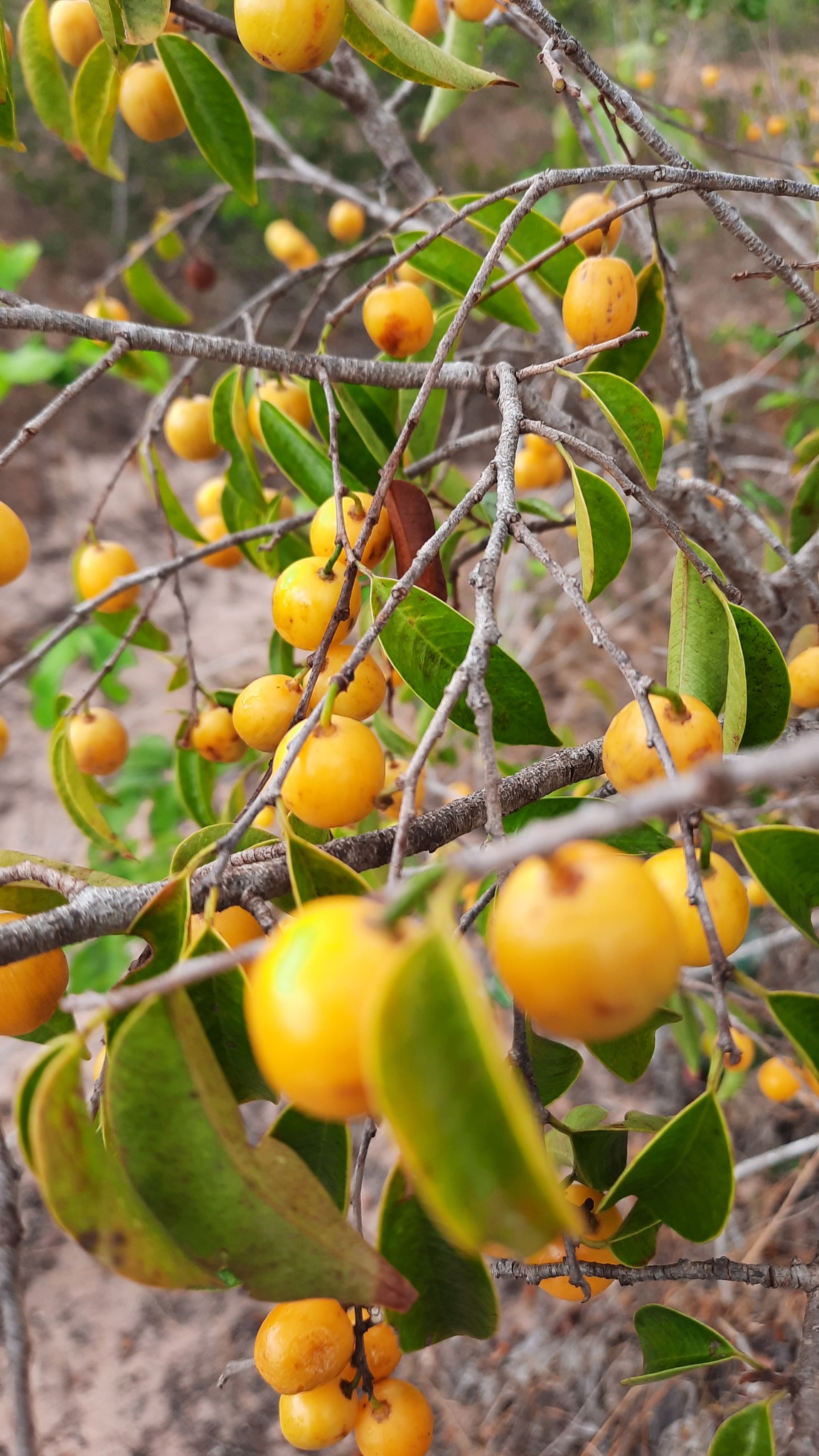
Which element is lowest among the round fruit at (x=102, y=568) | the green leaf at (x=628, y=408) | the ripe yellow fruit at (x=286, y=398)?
the green leaf at (x=628, y=408)

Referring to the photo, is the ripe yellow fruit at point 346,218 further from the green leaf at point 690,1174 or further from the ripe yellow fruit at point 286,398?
the green leaf at point 690,1174

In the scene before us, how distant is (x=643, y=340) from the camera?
2.48 ft

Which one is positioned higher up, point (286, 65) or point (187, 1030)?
point (286, 65)

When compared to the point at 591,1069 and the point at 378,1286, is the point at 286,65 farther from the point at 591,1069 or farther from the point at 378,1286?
the point at 591,1069

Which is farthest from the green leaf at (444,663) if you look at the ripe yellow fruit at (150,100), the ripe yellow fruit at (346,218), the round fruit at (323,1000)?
the ripe yellow fruit at (346,218)

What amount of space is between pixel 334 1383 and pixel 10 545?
0.58 m

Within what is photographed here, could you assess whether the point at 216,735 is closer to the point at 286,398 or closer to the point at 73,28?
the point at 286,398

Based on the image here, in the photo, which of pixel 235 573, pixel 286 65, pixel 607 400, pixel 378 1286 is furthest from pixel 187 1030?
pixel 235 573

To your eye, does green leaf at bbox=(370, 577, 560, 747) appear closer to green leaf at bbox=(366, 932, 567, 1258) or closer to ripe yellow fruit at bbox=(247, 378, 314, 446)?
green leaf at bbox=(366, 932, 567, 1258)

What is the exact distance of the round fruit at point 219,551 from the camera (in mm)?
1036

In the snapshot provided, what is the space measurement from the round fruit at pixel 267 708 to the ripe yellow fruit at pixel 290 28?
0.37m

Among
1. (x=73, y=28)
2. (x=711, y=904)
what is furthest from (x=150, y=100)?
(x=711, y=904)

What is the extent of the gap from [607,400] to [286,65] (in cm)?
29

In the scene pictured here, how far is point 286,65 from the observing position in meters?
0.56
